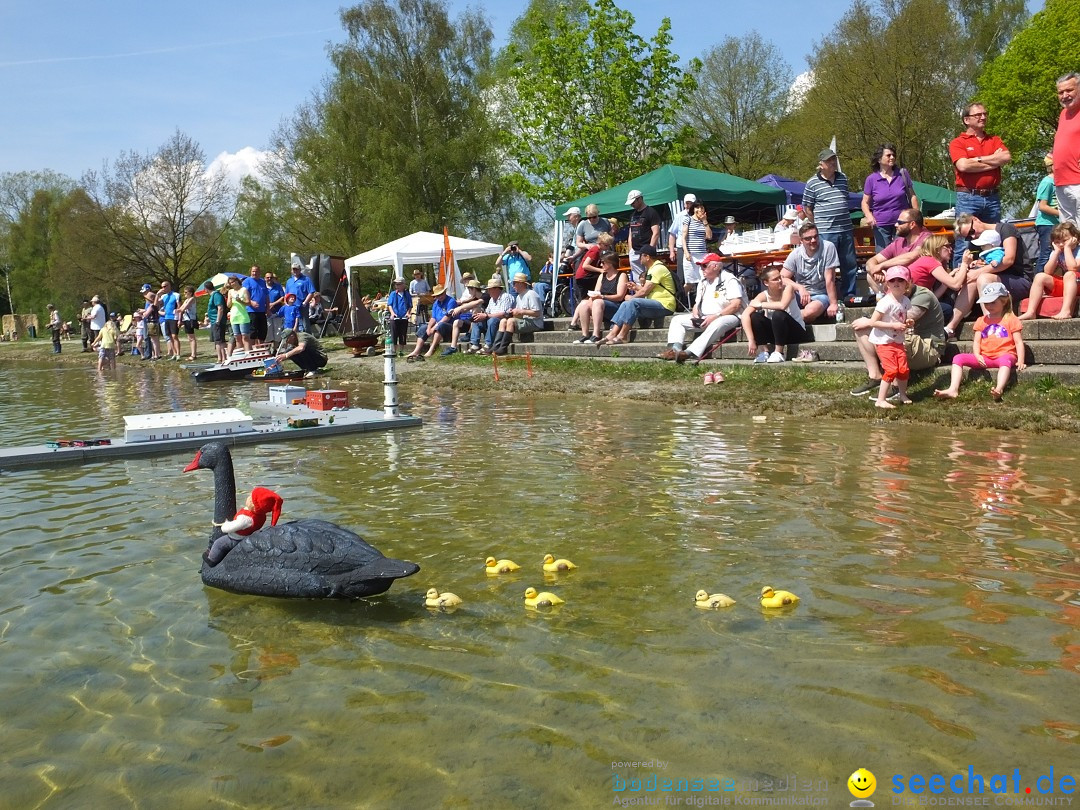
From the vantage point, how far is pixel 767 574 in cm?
547

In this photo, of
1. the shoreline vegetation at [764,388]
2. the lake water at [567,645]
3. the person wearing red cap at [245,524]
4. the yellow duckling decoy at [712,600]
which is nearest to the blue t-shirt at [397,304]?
the shoreline vegetation at [764,388]

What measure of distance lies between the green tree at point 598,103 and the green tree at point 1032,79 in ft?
38.5

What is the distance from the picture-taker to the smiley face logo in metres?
3.24

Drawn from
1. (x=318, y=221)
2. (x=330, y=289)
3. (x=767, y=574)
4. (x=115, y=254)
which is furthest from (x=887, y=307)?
(x=115, y=254)

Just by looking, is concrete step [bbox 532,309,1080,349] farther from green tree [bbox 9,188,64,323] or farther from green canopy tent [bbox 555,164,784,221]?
green tree [bbox 9,188,64,323]


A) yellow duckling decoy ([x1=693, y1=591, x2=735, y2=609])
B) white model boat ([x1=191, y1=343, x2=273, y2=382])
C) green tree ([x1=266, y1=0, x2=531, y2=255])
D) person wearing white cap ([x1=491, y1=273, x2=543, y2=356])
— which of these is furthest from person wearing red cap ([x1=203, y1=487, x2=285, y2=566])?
green tree ([x1=266, y1=0, x2=531, y2=255])

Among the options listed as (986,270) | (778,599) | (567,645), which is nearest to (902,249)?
(986,270)

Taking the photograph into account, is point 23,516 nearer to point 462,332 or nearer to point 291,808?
point 291,808

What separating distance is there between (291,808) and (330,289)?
3049 cm

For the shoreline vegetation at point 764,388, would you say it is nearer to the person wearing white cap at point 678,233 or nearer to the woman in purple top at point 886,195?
the woman in purple top at point 886,195

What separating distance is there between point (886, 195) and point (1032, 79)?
28.2 m

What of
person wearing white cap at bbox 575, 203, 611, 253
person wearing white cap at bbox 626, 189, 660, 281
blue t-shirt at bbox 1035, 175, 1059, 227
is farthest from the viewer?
person wearing white cap at bbox 575, 203, 611, 253

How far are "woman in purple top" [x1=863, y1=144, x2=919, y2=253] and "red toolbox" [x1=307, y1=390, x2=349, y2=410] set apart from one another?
26.0ft

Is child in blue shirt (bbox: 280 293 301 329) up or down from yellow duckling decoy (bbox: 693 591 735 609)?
up
